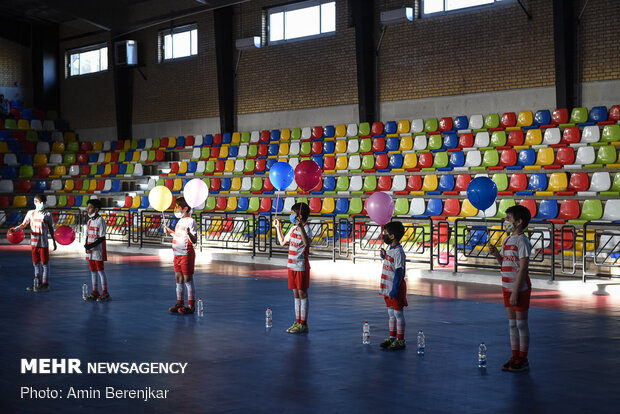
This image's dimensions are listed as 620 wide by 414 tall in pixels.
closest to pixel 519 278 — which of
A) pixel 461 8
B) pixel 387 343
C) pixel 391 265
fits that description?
pixel 391 265

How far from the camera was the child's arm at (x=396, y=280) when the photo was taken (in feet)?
25.3

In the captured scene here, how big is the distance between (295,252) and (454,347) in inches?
88.5

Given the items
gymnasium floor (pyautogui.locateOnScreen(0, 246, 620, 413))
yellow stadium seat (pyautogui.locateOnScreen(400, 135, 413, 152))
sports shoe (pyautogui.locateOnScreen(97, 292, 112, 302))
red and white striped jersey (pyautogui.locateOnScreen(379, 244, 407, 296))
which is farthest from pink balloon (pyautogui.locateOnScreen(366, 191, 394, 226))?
yellow stadium seat (pyautogui.locateOnScreen(400, 135, 413, 152))

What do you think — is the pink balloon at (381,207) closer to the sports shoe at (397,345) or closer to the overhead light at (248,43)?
the sports shoe at (397,345)

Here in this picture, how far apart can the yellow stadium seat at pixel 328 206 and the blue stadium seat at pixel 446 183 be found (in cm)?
300

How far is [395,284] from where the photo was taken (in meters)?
7.79

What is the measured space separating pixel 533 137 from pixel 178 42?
14.6 metres

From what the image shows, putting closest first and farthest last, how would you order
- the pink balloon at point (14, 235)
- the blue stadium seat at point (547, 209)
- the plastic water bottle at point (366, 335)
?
the plastic water bottle at point (366, 335) → the pink balloon at point (14, 235) → the blue stadium seat at point (547, 209)

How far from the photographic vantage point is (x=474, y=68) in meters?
19.0

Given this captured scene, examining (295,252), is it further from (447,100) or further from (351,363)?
(447,100)

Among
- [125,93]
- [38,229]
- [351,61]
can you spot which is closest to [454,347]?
[38,229]

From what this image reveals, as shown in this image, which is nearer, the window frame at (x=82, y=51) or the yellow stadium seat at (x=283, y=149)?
the yellow stadium seat at (x=283, y=149)

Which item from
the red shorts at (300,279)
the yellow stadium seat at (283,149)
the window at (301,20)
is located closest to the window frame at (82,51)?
the window at (301,20)

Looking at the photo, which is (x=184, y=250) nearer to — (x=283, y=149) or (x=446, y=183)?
(x=446, y=183)
